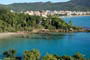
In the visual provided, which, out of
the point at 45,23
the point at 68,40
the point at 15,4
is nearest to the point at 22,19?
the point at 45,23

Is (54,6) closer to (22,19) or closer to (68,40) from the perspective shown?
(22,19)

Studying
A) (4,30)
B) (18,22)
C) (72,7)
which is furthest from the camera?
(72,7)

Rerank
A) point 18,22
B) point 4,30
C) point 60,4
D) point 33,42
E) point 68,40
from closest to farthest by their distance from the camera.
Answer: point 33,42 → point 68,40 → point 4,30 → point 18,22 → point 60,4

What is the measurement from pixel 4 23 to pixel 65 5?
4430cm

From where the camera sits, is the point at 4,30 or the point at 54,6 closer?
the point at 4,30

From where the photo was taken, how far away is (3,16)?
23125 mm

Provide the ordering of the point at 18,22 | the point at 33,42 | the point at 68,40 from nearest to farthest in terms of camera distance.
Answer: the point at 33,42
the point at 68,40
the point at 18,22

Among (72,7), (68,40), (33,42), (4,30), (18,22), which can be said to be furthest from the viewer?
(72,7)

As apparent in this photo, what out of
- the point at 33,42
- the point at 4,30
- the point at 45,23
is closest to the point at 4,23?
the point at 4,30

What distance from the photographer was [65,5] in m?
64.4

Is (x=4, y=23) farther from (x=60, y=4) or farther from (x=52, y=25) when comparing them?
(x=60, y=4)

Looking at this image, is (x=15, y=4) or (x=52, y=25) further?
(x=15, y=4)

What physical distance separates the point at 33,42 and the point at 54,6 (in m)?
53.1

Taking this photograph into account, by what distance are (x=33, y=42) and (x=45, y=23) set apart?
724 centimetres
